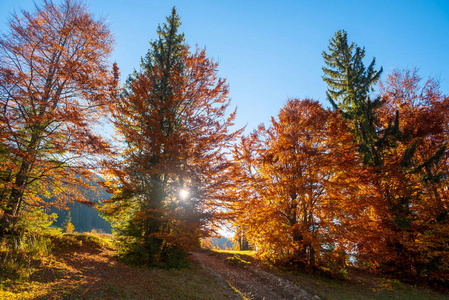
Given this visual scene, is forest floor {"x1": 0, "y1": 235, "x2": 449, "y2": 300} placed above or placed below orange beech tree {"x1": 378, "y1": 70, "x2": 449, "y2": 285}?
below

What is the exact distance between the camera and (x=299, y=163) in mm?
13227

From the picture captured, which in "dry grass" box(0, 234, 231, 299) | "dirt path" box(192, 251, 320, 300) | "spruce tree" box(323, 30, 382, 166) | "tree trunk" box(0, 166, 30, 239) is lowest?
"dirt path" box(192, 251, 320, 300)

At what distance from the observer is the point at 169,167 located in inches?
407

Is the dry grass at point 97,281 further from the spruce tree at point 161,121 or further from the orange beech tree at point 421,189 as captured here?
the orange beech tree at point 421,189

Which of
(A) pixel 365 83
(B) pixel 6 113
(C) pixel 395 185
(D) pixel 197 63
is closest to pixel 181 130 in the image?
(D) pixel 197 63

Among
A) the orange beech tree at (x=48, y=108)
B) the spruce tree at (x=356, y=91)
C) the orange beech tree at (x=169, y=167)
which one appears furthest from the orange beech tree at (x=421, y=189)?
the orange beech tree at (x=48, y=108)

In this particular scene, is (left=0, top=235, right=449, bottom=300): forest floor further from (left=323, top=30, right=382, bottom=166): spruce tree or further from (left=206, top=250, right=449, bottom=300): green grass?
(left=323, top=30, right=382, bottom=166): spruce tree

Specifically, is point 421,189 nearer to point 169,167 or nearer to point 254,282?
point 254,282

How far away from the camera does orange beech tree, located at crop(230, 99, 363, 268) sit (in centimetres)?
1174

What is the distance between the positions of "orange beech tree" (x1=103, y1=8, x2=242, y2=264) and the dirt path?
342 centimetres

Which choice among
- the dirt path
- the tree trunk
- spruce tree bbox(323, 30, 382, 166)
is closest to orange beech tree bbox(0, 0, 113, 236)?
the tree trunk

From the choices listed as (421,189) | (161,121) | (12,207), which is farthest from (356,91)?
(12,207)

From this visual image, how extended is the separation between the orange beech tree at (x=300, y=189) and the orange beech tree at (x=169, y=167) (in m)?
1.86

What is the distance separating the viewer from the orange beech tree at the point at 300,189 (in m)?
11.7
